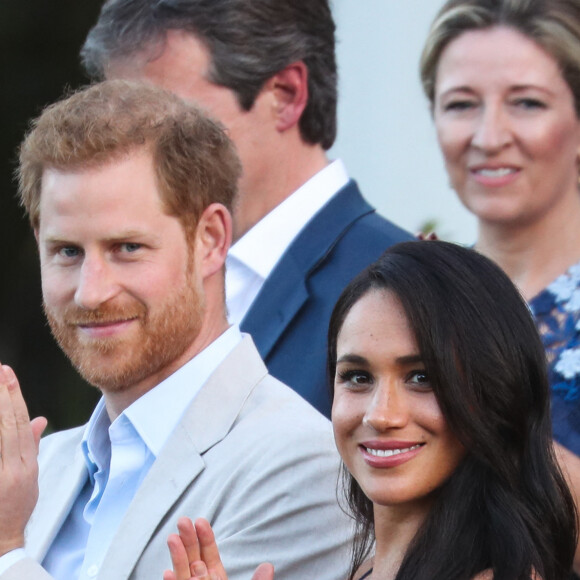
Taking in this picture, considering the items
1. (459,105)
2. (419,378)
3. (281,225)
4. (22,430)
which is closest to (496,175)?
(459,105)

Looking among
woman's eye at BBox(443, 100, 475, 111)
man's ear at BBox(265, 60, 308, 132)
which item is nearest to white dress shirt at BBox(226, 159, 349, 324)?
man's ear at BBox(265, 60, 308, 132)

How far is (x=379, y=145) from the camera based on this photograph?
5.99 m

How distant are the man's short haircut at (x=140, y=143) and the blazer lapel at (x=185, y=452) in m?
0.33

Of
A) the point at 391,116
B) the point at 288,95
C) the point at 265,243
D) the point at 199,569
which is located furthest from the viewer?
the point at 391,116

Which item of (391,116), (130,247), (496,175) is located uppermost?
(391,116)

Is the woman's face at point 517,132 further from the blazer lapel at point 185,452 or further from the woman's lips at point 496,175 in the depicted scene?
the blazer lapel at point 185,452

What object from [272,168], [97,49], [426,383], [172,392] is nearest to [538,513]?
[426,383]

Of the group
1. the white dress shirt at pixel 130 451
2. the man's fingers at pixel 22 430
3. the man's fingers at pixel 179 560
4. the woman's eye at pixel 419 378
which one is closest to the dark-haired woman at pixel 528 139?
the white dress shirt at pixel 130 451

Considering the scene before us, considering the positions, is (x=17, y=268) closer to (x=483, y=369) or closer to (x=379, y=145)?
(x=379, y=145)

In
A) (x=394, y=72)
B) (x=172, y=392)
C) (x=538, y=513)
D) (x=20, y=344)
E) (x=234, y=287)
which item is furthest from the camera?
(x=20, y=344)

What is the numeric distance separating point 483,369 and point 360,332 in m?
0.25

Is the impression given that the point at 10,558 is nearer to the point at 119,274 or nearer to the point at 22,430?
the point at 22,430

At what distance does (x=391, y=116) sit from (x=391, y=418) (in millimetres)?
3469

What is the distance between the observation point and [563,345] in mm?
3482
